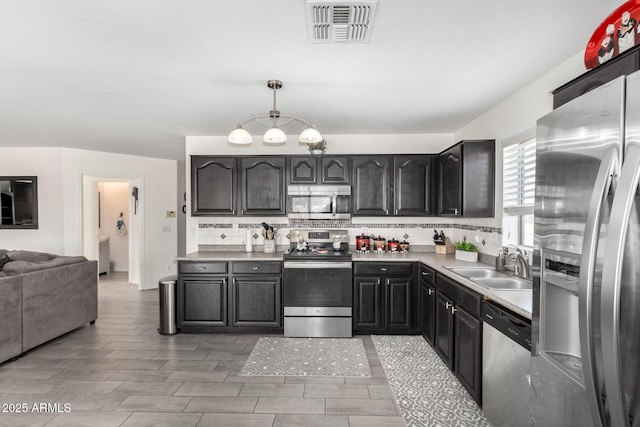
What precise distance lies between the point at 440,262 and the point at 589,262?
8.70 feet

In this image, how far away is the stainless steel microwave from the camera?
419 centimetres

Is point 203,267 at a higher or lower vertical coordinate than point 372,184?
lower

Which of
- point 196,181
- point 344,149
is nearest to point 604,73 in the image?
point 344,149

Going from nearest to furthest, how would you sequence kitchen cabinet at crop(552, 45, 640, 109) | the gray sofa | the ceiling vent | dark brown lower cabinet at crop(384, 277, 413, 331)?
kitchen cabinet at crop(552, 45, 640, 109) < the ceiling vent < the gray sofa < dark brown lower cabinet at crop(384, 277, 413, 331)

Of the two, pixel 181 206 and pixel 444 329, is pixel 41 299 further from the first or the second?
pixel 444 329

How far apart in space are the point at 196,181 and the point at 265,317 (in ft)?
6.22

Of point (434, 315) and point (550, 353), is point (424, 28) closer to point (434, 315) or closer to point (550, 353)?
point (550, 353)

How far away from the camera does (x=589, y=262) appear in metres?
0.98

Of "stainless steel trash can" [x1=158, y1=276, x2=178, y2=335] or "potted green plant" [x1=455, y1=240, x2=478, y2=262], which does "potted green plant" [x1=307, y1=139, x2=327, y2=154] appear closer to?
"potted green plant" [x1=455, y1=240, x2=478, y2=262]

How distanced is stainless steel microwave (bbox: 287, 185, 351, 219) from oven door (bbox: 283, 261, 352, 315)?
65cm

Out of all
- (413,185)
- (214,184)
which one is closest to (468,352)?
(413,185)

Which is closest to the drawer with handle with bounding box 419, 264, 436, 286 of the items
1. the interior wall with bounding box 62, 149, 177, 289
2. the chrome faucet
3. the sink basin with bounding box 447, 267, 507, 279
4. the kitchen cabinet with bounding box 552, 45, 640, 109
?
the sink basin with bounding box 447, 267, 507, 279

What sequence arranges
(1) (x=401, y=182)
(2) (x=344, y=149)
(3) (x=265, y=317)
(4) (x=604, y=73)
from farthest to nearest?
(2) (x=344, y=149) < (1) (x=401, y=182) < (3) (x=265, y=317) < (4) (x=604, y=73)

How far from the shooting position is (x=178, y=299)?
3.96 metres
